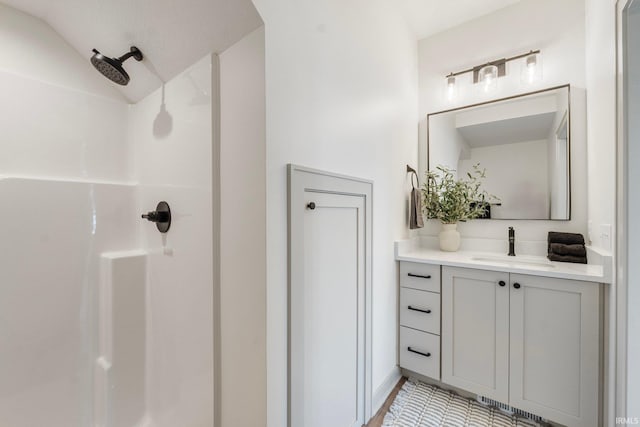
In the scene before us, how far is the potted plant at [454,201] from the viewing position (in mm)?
2104

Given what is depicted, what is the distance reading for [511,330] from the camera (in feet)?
5.04

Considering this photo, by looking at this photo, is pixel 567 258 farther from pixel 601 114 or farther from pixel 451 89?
pixel 451 89

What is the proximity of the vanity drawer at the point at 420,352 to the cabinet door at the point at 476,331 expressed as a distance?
51 mm

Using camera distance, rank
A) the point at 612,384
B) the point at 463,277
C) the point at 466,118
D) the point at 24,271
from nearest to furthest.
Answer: the point at 24,271
the point at 612,384
the point at 463,277
the point at 466,118

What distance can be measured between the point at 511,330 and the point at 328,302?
117 centimetres

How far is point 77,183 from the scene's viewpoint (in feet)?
3.92

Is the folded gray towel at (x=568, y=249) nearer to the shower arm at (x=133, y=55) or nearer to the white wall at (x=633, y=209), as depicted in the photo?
the white wall at (x=633, y=209)

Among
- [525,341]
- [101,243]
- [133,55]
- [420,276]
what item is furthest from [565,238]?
[101,243]

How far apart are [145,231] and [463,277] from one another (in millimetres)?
1883

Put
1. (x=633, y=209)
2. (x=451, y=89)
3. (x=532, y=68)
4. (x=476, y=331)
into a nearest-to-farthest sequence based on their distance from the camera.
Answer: (x=633, y=209)
(x=476, y=331)
(x=532, y=68)
(x=451, y=89)

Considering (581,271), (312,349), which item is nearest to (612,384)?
(581,271)

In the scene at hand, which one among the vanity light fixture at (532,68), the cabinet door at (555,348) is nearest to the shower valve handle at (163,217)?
the cabinet door at (555,348)

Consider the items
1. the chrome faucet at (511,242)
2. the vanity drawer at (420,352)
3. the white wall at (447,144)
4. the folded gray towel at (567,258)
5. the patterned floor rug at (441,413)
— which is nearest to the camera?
the patterned floor rug at (441,413)

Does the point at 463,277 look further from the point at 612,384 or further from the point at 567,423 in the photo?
the point at 567,423
